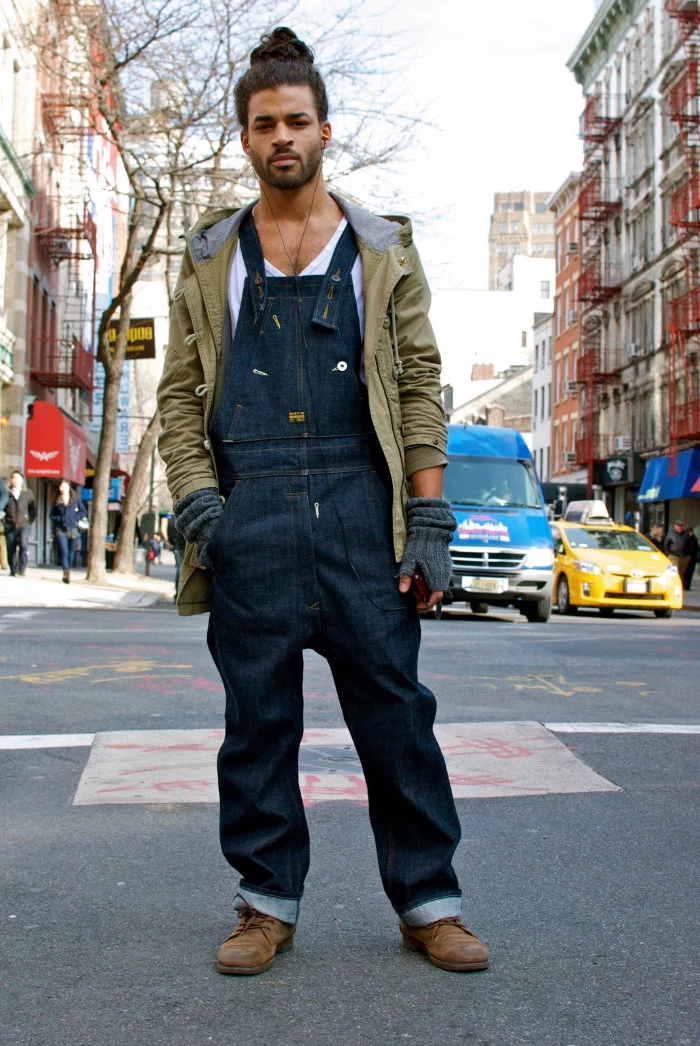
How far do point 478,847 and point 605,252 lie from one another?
5463 centimetres

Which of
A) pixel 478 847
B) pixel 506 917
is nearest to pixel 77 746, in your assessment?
pixel 478 847

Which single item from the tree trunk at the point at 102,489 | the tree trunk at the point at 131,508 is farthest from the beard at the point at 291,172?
the tree trunk at the point at 131,508

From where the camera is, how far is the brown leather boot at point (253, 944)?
322 centimetres

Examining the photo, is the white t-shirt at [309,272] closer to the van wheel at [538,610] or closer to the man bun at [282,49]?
the man bun at [282,49]

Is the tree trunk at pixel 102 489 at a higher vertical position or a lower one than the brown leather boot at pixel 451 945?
higher

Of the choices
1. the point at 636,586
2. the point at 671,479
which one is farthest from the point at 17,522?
the point at 671,479

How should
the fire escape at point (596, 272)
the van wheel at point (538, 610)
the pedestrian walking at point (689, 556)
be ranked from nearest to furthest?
the van wheel at point (538, 610) → the pedestrian walking at point (689, 556) → the fire escape at point (596, 272)

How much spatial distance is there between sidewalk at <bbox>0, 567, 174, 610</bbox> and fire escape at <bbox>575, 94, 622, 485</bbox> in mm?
32806

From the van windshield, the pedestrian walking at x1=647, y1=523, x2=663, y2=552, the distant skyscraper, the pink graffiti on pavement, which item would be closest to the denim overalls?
the pink graffiti on pavement

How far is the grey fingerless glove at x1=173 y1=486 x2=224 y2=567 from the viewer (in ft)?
11.0

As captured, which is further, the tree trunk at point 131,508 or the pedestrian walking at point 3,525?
the tree trunk at point 131,508

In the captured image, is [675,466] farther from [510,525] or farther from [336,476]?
[336,476]

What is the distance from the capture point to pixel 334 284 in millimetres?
3471

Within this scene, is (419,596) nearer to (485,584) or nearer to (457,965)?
(457,965)
